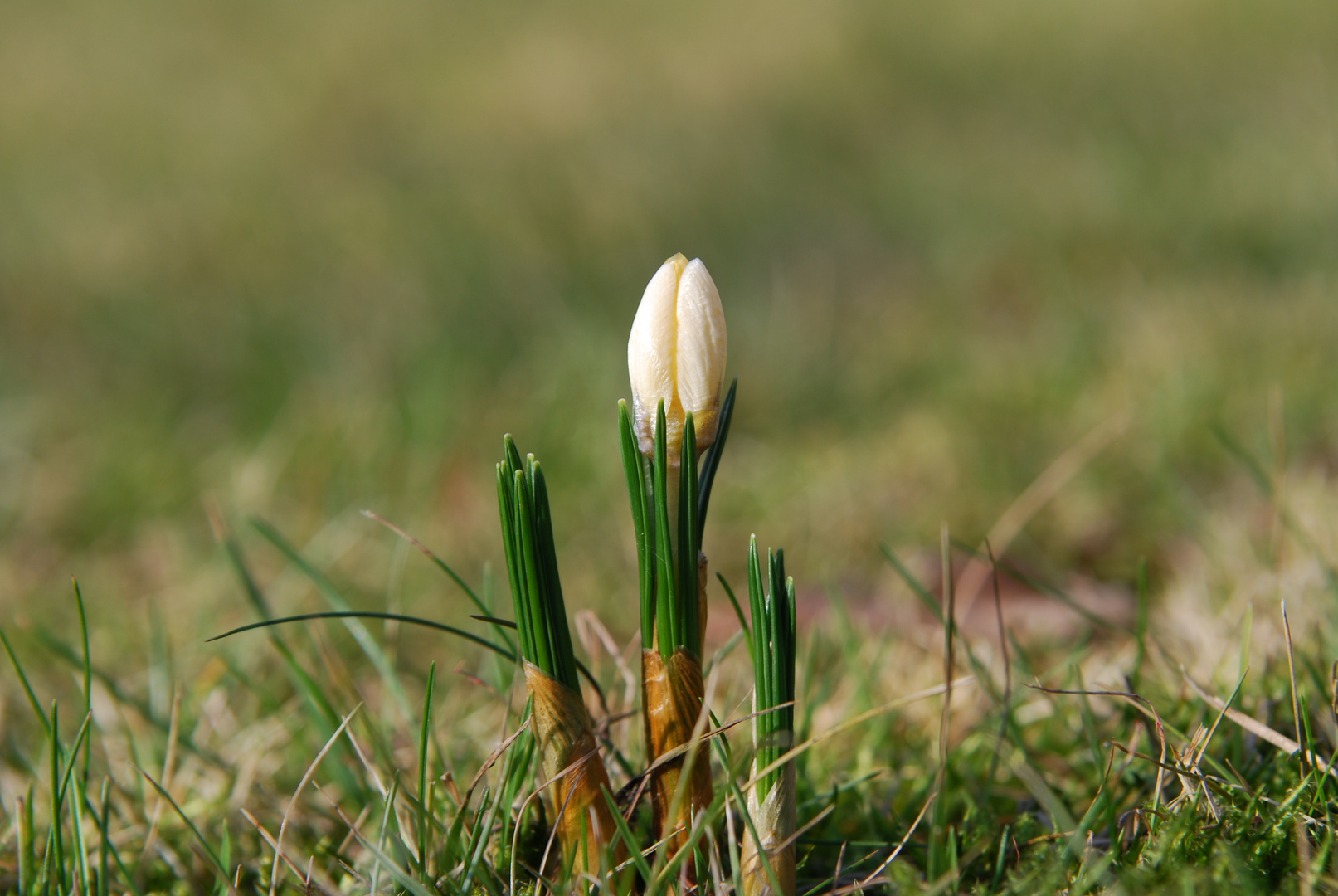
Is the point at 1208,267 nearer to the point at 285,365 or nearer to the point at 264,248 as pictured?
the point at 285,365

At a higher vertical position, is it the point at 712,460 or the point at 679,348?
the point at 679,348

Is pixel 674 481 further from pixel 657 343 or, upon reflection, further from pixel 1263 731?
pixel 1263 731

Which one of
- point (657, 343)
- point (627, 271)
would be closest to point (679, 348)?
point (657, 343)

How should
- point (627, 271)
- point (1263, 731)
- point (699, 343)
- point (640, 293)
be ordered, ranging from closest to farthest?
point (699, 343) < point (1263, 731) < point (640, 293) < point (627, 271)

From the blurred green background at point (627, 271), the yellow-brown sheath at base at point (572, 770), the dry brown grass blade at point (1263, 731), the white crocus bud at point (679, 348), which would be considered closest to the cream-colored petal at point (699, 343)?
the white crocus bud at point (679, 348)

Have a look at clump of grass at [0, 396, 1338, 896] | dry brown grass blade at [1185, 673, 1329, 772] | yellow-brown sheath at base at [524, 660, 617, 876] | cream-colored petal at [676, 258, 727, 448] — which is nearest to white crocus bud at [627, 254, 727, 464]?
cream-colored petal at [676, 258, 727, 448]

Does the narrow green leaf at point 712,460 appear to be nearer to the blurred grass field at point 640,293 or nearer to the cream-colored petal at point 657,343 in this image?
the cream-colored petal at point 657,343

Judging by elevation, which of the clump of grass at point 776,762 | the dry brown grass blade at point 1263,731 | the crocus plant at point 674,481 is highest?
the crocus plant at point 674,481
